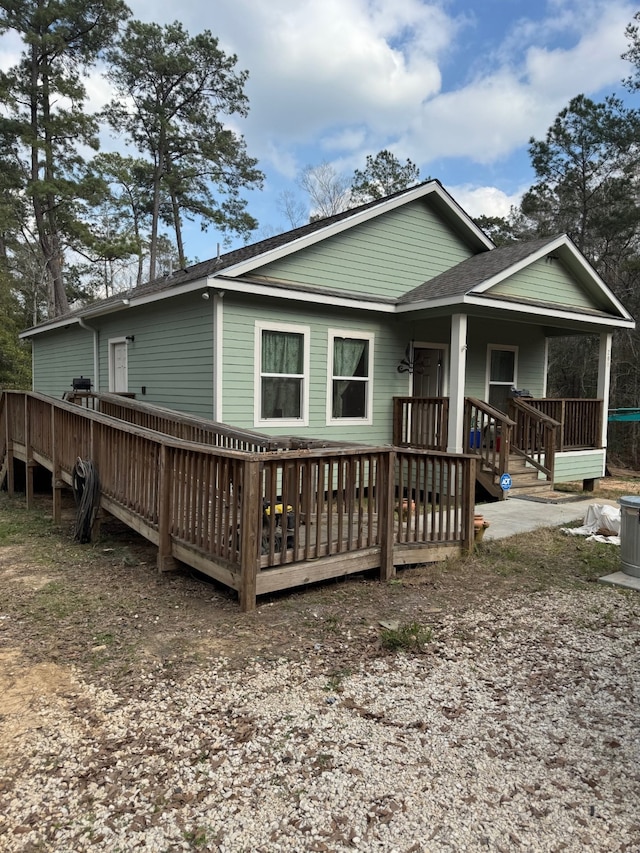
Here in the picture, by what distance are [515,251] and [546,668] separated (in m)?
7.90

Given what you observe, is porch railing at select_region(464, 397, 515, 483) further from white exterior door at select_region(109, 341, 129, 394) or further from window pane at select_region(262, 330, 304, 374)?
white exterior door at select_region(109, 341, 129, 394)

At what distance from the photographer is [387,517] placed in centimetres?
501

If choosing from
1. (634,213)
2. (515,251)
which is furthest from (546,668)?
(634,213)

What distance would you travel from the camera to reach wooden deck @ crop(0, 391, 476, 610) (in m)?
4.25

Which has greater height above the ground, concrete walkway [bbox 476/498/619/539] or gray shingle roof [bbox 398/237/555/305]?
gray shingle roof [bbox 398/237/555/305]

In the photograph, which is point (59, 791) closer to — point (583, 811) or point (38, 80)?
point (583, 811)

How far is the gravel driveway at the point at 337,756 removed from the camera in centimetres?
211

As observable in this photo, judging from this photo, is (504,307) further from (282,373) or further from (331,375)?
(282,373)

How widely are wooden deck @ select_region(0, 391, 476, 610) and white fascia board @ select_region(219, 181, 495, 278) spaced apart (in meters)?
2.47

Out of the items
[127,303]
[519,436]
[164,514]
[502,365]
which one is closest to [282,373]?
[127,303]

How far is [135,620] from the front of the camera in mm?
4121

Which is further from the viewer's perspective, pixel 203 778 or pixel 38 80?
pixel 38 80

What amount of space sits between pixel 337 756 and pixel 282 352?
6.46 m

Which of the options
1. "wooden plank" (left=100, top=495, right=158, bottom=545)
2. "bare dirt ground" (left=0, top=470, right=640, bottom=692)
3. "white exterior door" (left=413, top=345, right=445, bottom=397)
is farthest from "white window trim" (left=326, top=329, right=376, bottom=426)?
"wooden plank" (left=100, top=495, right=158, bottom=545)
